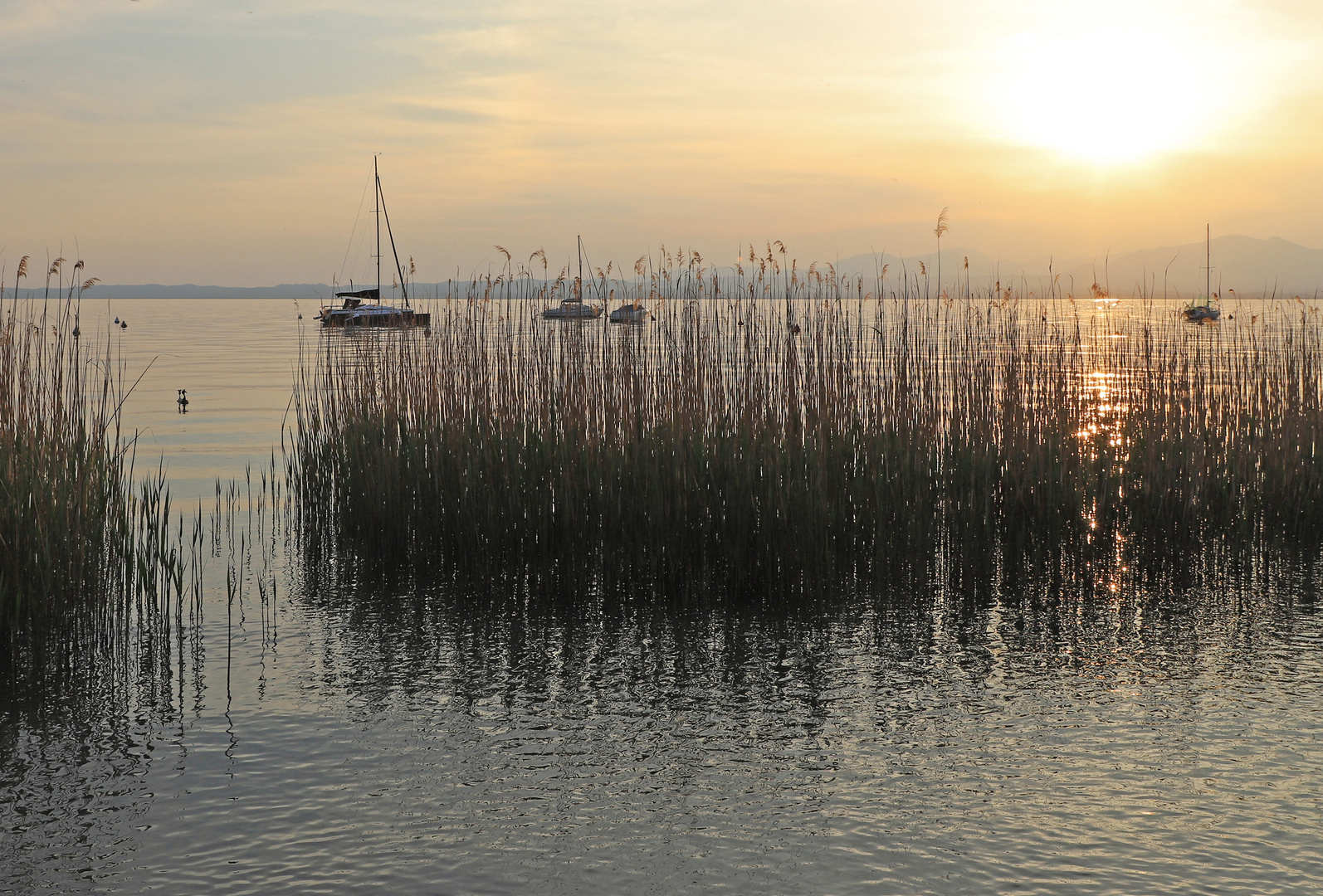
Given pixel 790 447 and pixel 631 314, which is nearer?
pixel 790 447

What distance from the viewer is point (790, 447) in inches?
287

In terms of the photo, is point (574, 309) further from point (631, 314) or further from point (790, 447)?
point (790, 447)

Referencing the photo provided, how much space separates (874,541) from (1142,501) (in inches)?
88.8

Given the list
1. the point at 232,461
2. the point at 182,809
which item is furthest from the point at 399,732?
the point at 232,461

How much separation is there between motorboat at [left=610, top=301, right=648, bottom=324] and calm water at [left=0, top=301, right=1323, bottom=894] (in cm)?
292

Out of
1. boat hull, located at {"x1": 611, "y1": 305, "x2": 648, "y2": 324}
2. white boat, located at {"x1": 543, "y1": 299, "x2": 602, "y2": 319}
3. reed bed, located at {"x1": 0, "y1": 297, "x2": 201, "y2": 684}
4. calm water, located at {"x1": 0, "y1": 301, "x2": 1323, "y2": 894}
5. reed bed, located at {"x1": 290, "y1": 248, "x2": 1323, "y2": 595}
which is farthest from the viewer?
boat hull, located at {"x1": 611, "y1": 305, "x2": 648, "y2": 324}

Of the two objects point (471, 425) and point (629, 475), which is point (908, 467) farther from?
point (471, 425)

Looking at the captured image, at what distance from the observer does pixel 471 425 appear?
8.01 m

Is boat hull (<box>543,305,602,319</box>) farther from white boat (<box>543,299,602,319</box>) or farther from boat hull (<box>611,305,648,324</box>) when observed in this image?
boat hull (<box>611,305,648,324</box>)

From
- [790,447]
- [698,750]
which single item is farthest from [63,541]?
[790,447]

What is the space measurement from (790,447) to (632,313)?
2.39 metres

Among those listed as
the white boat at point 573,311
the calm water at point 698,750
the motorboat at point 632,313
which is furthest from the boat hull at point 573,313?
the calm water at point 698,750

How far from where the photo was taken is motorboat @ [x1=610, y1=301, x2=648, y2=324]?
8.86 meters

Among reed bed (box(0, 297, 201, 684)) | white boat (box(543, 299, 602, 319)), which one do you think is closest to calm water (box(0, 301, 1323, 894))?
reed bed (box(0, 297, 201, 684))
